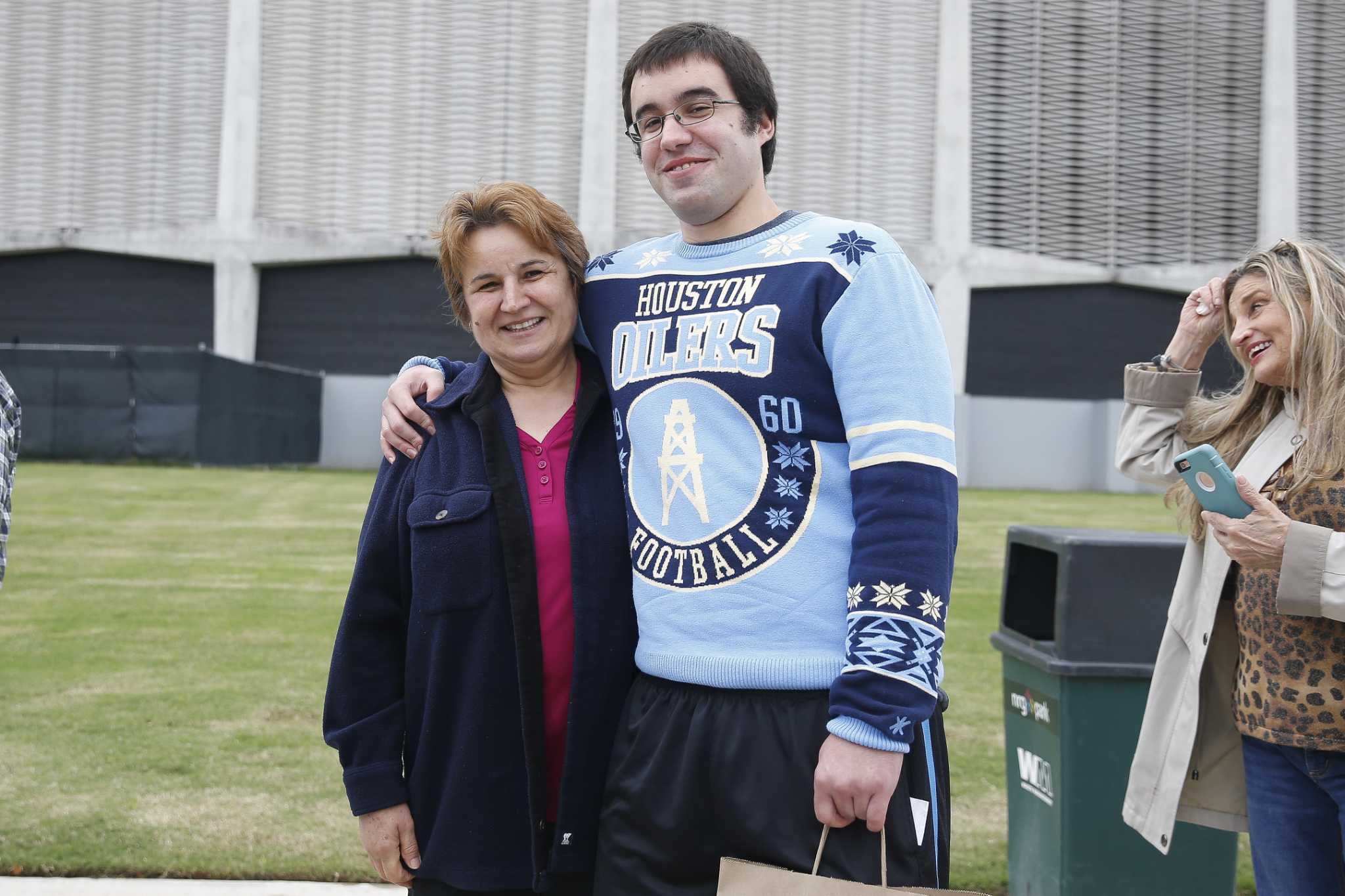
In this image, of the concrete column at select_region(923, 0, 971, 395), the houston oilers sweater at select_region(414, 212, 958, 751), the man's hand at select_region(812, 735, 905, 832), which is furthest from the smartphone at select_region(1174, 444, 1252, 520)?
the concrete column at select_region(923, 0, 971, 395)

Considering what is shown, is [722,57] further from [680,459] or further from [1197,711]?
[1197,711]

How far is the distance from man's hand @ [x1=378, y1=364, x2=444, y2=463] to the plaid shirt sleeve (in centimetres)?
104

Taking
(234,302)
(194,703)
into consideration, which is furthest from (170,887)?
(234,302)

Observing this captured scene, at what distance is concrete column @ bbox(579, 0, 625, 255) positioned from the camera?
26.6 metres

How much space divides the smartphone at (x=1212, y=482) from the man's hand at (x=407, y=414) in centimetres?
165

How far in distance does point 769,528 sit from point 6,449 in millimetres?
2017

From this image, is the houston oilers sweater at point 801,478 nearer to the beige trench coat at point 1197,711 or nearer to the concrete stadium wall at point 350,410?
the beige trench coat at point 1197,711

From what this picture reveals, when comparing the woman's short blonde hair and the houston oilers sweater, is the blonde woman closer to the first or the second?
the houston oilers sweater

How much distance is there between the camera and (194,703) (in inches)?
243

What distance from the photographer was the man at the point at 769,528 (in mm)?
1837

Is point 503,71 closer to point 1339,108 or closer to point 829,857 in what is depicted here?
point 1339,108

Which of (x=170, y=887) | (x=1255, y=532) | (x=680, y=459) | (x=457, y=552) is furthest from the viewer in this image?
(x=170, y=887)

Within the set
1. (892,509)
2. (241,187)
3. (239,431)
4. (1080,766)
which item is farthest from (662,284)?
(241,187)

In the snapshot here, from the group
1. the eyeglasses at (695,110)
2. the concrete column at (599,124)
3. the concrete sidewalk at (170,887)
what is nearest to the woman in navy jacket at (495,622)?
the eyeglasses at (695,110)
